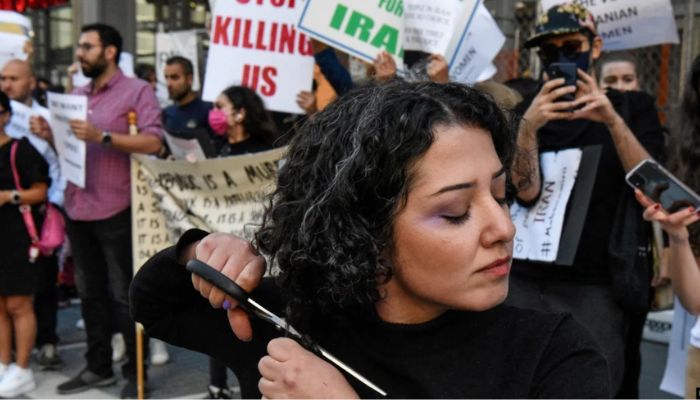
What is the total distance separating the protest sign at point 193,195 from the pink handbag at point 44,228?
0.70m

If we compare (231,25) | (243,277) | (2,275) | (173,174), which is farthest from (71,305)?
(243,277)

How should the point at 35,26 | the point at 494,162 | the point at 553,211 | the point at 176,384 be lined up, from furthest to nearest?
A: the point at 35,26 → the point at 176,384 → the point at 553,211 → the point at 494,162

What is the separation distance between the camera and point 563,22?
321cm

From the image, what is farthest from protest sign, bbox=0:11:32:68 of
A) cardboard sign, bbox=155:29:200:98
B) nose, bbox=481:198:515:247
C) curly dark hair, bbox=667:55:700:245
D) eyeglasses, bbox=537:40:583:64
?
nose, bbox=481:198:515:247

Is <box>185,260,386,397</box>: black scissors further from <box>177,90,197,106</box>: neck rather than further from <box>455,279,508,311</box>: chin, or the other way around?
<box>177,90,197,106</box>: neck

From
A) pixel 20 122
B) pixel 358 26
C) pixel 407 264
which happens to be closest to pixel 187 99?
pixel 20 122

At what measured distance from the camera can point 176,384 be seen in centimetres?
549

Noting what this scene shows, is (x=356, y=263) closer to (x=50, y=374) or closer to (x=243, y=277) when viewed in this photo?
(x=243, y=277)

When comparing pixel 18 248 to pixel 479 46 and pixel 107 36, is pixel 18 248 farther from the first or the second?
pixel 479 46

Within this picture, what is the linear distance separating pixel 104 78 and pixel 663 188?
3787 millimetres

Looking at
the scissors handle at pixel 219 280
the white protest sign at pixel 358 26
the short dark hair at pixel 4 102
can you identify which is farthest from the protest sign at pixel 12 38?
the scissors handle at pixel 219 280

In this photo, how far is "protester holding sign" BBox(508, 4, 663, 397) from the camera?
123 inches

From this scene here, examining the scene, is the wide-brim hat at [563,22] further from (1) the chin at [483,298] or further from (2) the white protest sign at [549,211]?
(1) the chin at [483,298]

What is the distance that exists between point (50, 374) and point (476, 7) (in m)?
3.72
